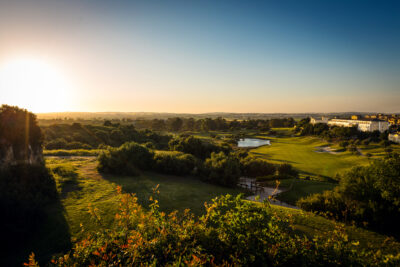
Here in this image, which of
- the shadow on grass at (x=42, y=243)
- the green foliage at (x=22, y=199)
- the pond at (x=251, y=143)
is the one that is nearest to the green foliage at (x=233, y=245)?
the shadow on grass at (x=42, y=243)

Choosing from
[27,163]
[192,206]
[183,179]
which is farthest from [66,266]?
[183,179]

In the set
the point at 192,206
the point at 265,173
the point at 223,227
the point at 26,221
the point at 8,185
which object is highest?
the point at 223,227

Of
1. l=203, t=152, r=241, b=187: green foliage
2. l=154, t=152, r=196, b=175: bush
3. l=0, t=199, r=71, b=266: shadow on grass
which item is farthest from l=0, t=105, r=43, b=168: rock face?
l=203, t=152, r=241, b=187: green foliage

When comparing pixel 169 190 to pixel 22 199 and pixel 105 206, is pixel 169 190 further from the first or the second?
pixel 22 199

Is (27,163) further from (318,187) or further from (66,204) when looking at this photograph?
(318,187)

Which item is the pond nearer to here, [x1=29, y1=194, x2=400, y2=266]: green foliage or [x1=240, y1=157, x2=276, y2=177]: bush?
[x1=240, y1=157, x2=276, y2=177]: bush

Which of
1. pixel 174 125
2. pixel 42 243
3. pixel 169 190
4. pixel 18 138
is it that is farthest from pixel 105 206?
pixel 174 125
